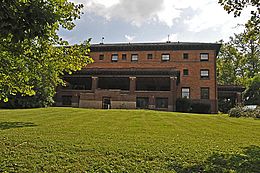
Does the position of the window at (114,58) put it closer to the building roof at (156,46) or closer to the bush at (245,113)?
the building roof at (156,46)

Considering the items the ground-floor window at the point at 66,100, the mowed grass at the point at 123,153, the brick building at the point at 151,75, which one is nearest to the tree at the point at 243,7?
the mowed grass at the point at 123,153

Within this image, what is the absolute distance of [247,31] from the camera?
436 inches

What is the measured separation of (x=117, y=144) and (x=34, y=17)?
4.75m

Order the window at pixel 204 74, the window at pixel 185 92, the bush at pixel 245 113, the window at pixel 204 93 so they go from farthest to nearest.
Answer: the window at pixel 204 74 < the window at pixel 185 92 < the window at pixel 204 93 < the bush at pixel 245 113

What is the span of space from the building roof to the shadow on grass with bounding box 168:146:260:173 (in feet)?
119

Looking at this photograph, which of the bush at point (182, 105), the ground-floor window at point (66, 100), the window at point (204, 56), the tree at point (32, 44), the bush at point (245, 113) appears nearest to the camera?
the tree at point (32, 44)

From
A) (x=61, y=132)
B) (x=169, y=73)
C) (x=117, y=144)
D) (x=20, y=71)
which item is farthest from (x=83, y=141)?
(x=169, y=73)

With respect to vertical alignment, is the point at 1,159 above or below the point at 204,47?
below

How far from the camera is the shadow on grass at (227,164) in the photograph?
6.16 m

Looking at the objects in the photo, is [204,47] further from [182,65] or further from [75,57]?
[75,57]

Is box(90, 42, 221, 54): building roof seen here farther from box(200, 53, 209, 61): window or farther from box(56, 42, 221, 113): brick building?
box(200, 53, 209, 61): window

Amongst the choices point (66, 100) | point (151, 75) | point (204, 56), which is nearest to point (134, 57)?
point (151, 75)

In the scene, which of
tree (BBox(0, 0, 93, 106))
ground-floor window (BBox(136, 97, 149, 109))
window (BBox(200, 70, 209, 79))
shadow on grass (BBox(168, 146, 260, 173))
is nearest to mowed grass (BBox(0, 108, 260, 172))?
shadow on grass (BBox(168, 146, 260, 173))

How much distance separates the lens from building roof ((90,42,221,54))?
41656 millimetres
